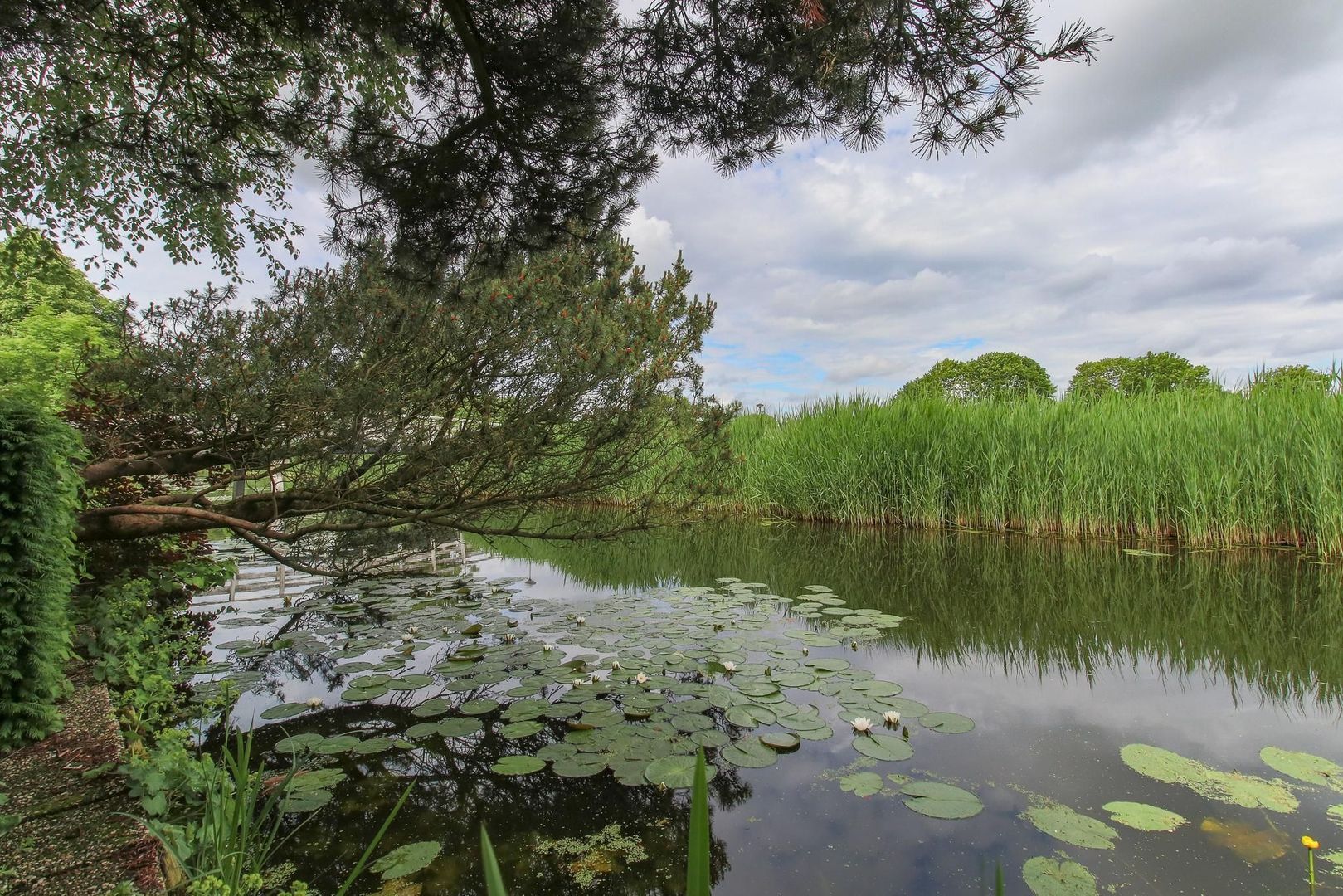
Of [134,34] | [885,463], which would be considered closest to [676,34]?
[134,34]

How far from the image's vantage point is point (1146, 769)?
247 cm

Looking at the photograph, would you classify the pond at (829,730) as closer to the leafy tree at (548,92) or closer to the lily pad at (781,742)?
the lily pad at (781,742)

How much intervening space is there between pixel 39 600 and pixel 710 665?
2.98 meters

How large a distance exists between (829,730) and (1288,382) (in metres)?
7.85

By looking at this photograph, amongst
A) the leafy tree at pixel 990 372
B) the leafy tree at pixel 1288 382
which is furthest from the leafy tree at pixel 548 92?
the leafy tree at pixel 990 372

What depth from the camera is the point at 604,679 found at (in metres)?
3.43

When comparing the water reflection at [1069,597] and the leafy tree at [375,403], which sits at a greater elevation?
the leafy tree at [375,403]

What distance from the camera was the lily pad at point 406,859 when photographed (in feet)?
6.45

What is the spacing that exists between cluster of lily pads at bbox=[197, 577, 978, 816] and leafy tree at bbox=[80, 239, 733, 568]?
0.85m

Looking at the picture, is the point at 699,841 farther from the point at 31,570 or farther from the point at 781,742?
the point at 31,570

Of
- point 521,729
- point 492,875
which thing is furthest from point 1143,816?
point 492,875

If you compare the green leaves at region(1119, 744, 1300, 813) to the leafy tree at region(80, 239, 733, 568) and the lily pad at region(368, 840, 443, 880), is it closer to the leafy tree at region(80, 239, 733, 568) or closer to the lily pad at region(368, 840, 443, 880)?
the leafy tree at region(80, 239, 733, 568)

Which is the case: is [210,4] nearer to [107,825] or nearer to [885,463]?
[107,825]

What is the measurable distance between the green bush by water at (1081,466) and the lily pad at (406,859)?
326 centimetres
